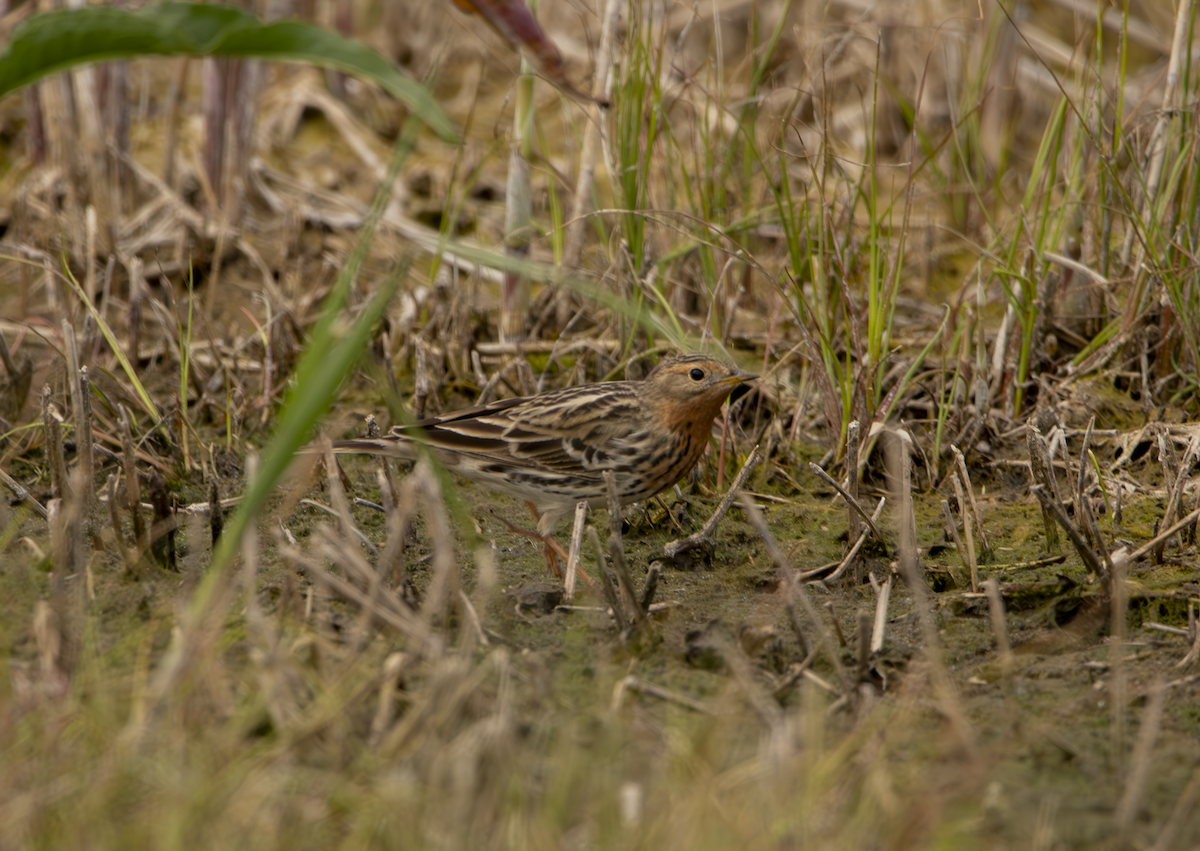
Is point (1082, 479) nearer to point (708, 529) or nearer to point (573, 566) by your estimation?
point (708, 529)

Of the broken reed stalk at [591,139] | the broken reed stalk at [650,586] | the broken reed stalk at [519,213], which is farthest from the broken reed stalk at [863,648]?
the broken reed stalk at [519,213]

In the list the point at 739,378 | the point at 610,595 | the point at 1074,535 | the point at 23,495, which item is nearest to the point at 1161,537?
the point at 1074,535

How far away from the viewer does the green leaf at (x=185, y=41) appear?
117 inches

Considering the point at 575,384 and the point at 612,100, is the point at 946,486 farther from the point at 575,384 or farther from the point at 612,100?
the point at 612,100

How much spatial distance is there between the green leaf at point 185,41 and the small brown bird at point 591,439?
2275mm

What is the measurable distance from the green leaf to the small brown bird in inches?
89.6

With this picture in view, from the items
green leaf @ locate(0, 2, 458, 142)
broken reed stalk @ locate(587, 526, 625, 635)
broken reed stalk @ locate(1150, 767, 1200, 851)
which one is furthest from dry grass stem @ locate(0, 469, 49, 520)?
broken reed stalk @ locate(1150, 767, 1200, 851)

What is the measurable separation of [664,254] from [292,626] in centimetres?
317

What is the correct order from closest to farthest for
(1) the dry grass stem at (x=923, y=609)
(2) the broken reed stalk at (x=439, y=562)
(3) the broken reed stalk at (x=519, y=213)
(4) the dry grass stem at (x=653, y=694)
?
(1) the dry grass stem at (x=923, y=609) → (2) the broken reed stalk at (x=439, y=562) → (4) the dry grass stem at (x=653, y=694) → (3) the broken reed stalk at (x=519, y=213)

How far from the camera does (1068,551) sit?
484 cm

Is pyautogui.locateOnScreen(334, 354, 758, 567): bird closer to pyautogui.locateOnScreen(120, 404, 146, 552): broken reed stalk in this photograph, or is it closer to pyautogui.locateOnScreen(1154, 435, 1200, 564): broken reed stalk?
pyautogui.locateOnScreen(120, 404, 146, 552): broken reed stalk

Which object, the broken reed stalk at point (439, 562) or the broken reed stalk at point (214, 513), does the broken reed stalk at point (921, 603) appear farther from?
the broken reed stalk at point (214, 513)

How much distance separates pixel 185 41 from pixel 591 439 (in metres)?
2.72

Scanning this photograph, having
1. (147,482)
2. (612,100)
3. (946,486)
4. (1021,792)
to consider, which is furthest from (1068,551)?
(147,482)
